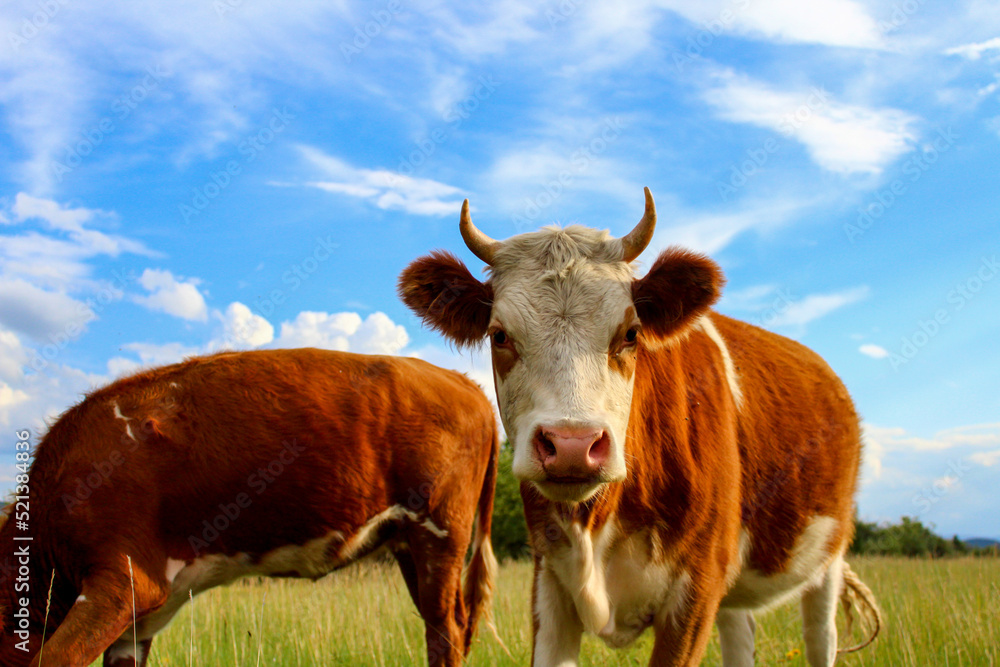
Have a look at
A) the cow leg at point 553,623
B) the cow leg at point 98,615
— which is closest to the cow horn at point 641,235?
the cow leg at point 553,623

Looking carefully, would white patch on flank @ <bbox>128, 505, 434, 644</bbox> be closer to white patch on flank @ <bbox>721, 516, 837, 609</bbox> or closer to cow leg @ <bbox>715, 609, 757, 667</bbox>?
cow leg @ <bbox>715, 609, 757, 667</bbox>

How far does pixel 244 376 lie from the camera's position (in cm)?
643

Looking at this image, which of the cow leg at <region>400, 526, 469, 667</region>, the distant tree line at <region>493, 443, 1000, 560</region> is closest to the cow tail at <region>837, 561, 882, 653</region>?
the cow leg at <region>400, 526, 469, 667</region>

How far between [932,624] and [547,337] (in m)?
6.54

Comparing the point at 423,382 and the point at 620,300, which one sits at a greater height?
the point at 423,382

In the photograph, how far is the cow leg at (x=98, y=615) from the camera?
519 centimetres

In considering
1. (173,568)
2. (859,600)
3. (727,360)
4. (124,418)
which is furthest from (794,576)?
(124,418)

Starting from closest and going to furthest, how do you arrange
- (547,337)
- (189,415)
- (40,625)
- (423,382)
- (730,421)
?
(547,337), (730,421), (40,625), (189,415), (423,382)

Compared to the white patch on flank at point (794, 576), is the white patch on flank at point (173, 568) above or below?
above

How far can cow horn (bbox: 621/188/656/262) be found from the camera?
359 centimetres

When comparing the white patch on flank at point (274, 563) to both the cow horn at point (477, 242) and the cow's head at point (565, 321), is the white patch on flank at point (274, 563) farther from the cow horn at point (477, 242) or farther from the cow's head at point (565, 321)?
the cow horn at point (477, 242)

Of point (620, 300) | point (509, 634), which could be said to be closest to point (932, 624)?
point (509, 634)

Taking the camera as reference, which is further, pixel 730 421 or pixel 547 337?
pixel 730 421

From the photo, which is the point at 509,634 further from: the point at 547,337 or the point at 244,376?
the point at 547,337
